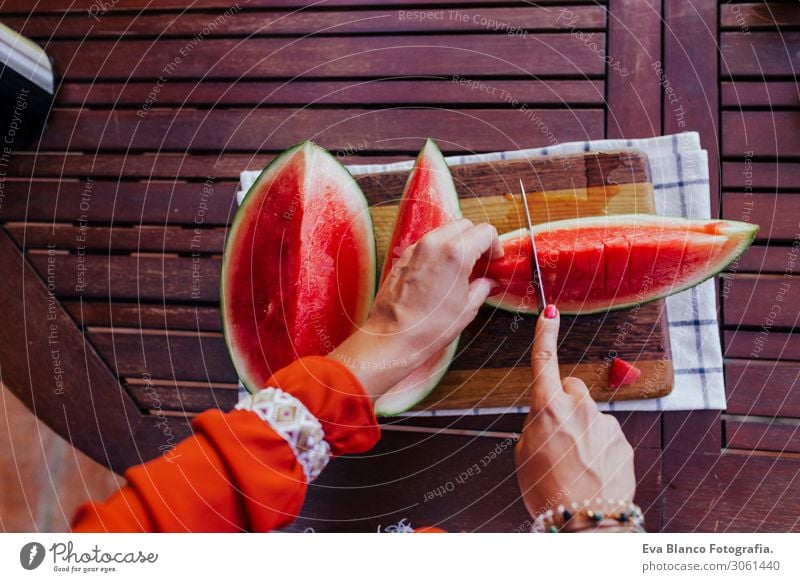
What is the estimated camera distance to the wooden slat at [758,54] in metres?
0.70

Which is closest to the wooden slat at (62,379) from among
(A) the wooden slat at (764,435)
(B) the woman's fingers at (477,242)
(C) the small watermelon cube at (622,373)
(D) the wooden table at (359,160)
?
(D) the wooden table at (359,160)

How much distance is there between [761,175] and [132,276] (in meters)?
0.84

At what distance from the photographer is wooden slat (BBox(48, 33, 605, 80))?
73cm

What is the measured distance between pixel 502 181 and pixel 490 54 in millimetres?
179

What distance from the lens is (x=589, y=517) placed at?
0.61 meters

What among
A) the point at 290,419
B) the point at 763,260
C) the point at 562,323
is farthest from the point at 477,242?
the point at 763,260

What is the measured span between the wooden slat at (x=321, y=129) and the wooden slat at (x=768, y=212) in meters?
0.19

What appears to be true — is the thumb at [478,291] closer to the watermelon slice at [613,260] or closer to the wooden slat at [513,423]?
the watermelon slice at [613,260]

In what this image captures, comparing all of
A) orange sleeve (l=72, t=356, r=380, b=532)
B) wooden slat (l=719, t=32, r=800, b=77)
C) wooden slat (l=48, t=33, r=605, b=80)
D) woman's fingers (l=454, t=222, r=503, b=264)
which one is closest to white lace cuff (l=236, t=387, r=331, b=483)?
orange sleeve (l=72, t=356, r=380, b=532)

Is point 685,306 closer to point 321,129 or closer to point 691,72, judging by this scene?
point 691,72

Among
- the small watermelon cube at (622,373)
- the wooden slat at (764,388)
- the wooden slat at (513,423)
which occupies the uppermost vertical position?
the small watermelon cube at (622,373)

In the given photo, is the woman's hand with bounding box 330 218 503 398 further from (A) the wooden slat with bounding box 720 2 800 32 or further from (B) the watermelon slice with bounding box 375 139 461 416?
(A) the wooden slat with bounding box 720 2 800 32

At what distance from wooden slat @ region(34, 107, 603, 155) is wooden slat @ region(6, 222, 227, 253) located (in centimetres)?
12
